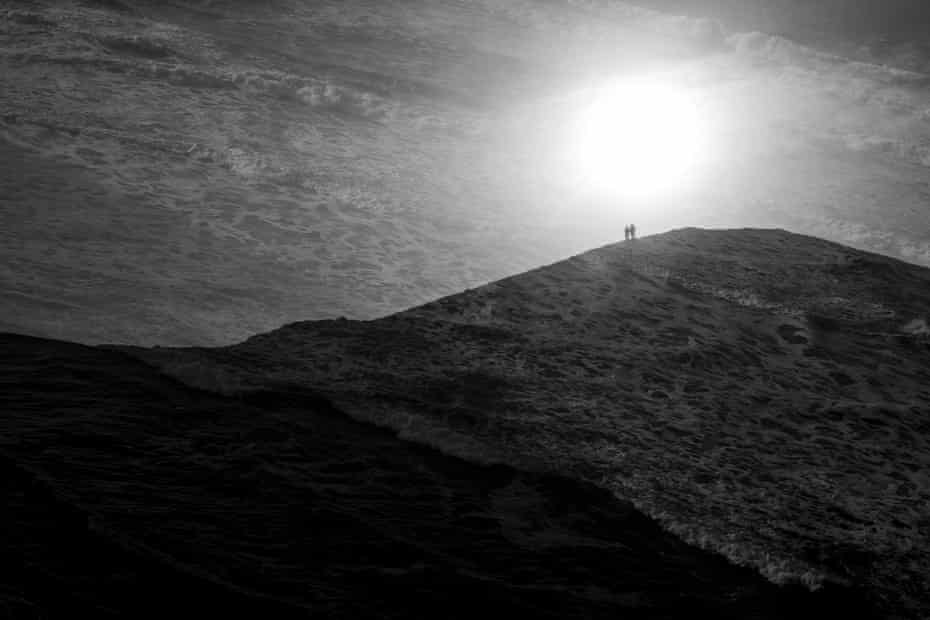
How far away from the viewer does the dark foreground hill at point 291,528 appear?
3.54 ft

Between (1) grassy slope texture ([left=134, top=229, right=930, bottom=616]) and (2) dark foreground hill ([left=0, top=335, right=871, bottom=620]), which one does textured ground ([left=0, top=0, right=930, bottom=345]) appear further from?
(2) dark foreground hill ([left=0, top=335, right=871, bottom=620])

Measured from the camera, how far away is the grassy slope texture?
4.58 ft

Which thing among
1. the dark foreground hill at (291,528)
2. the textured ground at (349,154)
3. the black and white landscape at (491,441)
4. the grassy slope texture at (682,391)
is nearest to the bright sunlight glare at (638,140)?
the textured ground at (349,154)

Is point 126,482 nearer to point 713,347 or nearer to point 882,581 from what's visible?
point 882,581

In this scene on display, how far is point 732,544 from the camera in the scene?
4.30ft

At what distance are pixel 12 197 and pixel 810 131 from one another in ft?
30.9

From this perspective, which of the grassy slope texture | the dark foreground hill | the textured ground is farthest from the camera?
the textured ground

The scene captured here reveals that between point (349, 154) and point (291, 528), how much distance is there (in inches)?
329

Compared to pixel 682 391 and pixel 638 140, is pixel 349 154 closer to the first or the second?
pixel 638 140

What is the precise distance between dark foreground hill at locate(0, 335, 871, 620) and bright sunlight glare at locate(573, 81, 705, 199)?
8098 millimetres

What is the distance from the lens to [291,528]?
4.04ft

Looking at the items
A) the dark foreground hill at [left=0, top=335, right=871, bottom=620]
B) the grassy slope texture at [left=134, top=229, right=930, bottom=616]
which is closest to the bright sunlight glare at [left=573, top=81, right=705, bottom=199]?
the grassy slope texture at [left=134, top=229, right=930, bottom=616]

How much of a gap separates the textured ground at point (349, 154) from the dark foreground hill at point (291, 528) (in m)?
3.54

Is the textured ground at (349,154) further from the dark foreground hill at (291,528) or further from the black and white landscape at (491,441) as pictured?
the dark foreground hill at (291,528)
